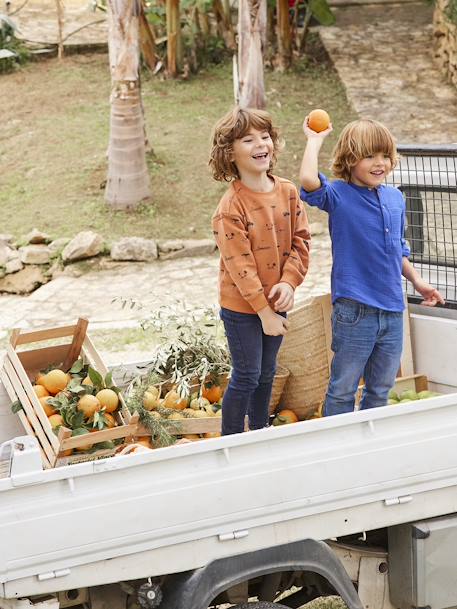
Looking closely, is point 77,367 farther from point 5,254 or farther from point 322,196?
point 5,254

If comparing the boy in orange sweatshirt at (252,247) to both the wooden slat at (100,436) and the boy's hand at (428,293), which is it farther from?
the boy's hand at (428,293)

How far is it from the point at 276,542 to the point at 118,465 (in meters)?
0.67

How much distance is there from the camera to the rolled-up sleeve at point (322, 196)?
454 cm

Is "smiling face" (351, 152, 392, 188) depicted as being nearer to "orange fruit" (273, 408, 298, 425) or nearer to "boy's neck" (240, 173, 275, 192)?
"boy's neck" (240, 173, 275, 192)

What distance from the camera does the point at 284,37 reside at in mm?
15281

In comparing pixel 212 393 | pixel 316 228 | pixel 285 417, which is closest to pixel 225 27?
pixel 316 228

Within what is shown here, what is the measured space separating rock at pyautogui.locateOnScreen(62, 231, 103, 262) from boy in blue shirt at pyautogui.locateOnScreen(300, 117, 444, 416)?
6175 millimetres

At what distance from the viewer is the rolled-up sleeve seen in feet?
14.9

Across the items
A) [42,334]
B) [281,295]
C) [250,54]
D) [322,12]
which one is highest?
[322,12]

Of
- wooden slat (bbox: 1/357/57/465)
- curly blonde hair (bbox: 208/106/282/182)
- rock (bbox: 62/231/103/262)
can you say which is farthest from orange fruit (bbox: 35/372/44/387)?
rock (bbox: 62/231/103/262)

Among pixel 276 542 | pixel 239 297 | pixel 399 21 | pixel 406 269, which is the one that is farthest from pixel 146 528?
pixel 399 21

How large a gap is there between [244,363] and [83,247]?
626cm

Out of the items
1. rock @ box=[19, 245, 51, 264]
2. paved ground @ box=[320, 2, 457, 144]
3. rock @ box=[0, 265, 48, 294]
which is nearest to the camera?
rock @ box=[0, 265, 48, 294]

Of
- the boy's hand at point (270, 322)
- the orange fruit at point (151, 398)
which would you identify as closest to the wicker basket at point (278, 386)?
the orange fruit at point (151, 398)
